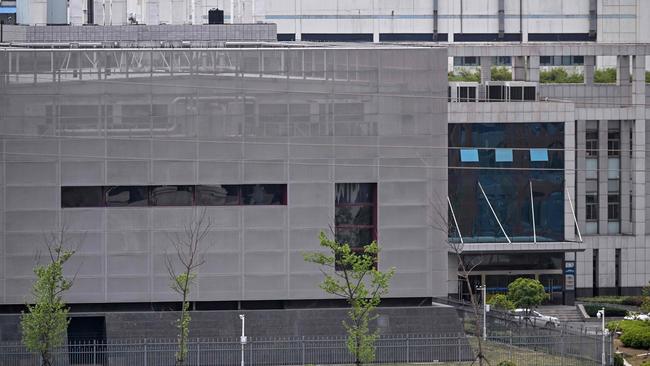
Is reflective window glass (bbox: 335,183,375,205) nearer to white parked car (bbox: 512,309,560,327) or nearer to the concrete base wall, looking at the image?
the concrete base wall

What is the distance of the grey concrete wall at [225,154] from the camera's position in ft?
216

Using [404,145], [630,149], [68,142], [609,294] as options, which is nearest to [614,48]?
[630,149]

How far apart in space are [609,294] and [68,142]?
39.2 m

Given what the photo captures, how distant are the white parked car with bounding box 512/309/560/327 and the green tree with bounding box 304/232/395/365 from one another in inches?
384

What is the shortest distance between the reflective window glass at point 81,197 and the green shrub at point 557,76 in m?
60.2

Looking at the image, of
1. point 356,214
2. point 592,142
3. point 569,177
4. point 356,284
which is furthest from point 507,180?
point 356,284

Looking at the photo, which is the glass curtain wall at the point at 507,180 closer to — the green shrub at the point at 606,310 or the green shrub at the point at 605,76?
the green shrub at the point at 606,310

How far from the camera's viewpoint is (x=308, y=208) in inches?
2628

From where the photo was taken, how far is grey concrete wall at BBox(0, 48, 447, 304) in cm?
6575

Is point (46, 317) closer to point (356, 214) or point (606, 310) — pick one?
point (356, 214)

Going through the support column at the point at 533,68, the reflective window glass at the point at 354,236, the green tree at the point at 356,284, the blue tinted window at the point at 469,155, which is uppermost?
the support column at the point at 533,68

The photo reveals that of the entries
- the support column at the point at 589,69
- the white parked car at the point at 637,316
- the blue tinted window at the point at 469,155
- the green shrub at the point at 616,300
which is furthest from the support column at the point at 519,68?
the white parked car at the point at 637,316

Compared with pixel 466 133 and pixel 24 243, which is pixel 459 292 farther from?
pixel 24 243

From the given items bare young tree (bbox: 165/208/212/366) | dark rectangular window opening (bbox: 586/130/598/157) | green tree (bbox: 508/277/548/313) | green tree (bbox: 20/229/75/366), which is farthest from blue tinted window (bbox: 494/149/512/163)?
green tree (bbox: 20/229/75/366)
